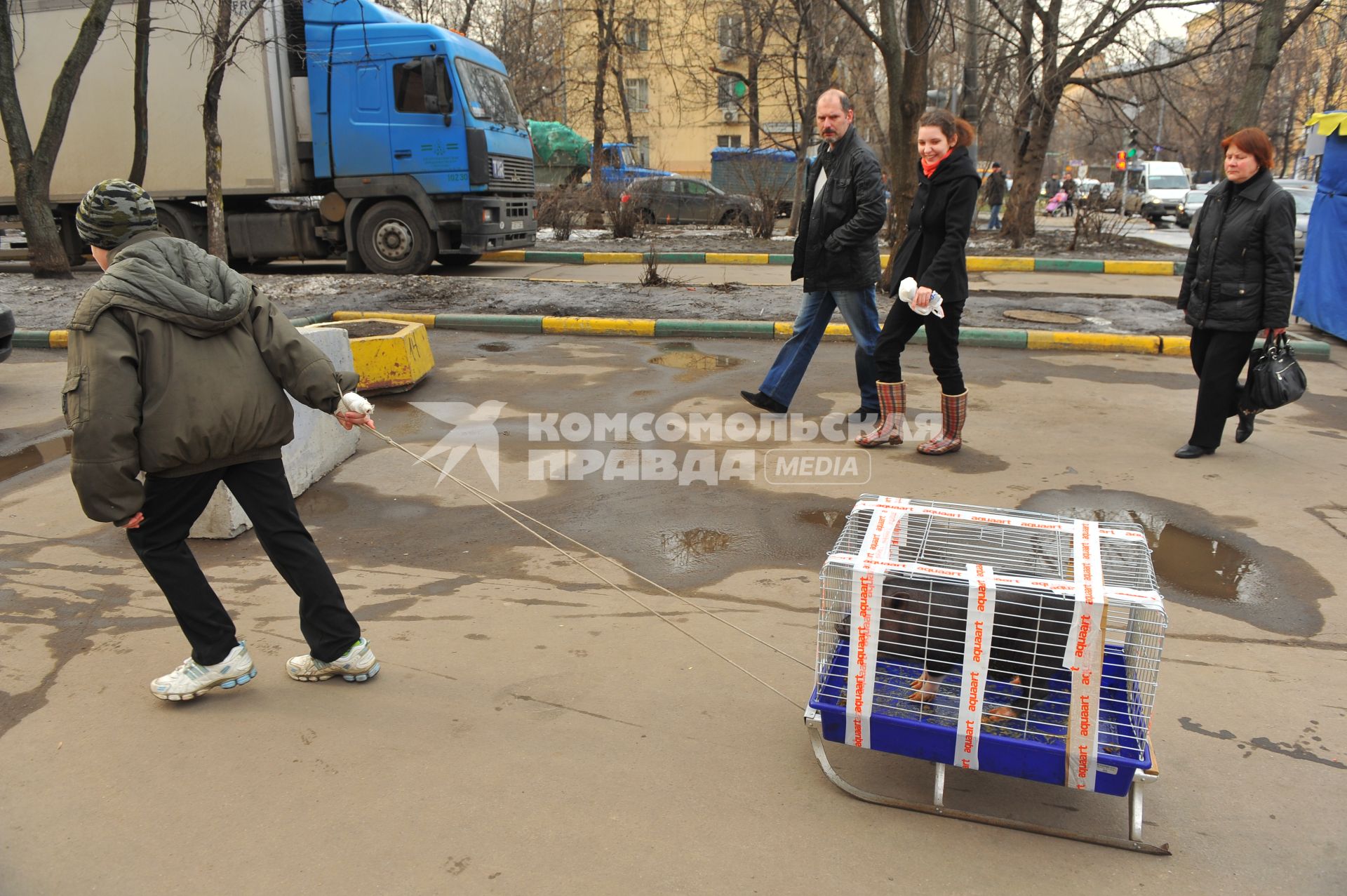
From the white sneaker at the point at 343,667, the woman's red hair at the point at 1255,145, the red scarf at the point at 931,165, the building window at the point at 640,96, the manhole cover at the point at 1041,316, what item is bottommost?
the white sneaker at the point at 343,667

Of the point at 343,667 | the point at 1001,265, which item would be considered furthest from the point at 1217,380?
the point at 1001,265

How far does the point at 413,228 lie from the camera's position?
1397 cm

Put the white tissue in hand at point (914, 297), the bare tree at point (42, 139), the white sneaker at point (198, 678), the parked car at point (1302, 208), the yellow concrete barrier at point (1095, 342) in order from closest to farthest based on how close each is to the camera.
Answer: the white sneaker at point (198, 678)
the white tissue in hand at point (914, 297)
the yellow concrete barrier at point (1095, 342)
the bare tree at point (42, 139)
the parked car at point (1302, 208)

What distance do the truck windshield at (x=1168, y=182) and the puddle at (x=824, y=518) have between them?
34548 mm

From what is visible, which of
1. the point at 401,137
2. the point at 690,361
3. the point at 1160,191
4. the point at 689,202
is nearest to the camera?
the point at 690,361

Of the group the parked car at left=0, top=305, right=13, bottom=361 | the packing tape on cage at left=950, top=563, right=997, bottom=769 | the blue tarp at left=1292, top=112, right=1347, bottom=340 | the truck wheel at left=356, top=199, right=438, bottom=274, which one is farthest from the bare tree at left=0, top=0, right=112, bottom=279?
the blue tarp at left=1292, top=112, right=1347, bottom=340

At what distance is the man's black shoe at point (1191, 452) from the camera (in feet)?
18.8

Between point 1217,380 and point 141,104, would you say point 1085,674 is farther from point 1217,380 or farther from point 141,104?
point 141,104

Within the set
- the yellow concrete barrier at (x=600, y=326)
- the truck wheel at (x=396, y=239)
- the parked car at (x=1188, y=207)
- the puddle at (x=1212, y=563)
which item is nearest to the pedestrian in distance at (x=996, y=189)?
the parked car at (x=1188, y=207)

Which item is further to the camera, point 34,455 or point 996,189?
point 996,189

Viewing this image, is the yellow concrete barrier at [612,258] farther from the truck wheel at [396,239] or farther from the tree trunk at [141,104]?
the tree trunk at [141,104]

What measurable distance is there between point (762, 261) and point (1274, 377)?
11.8 m

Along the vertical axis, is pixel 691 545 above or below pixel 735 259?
below

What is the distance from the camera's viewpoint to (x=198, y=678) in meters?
3.18
